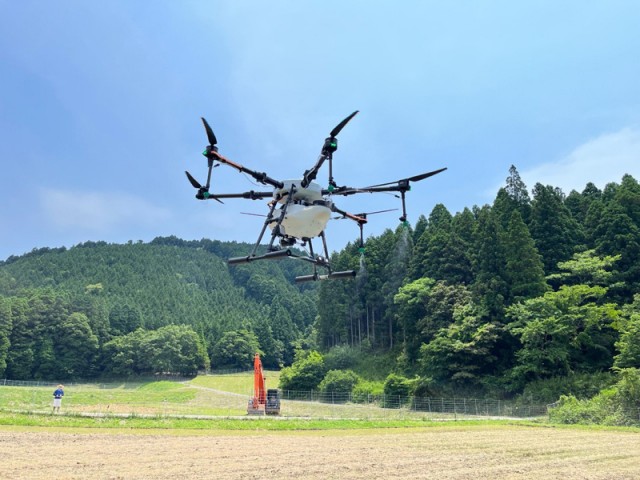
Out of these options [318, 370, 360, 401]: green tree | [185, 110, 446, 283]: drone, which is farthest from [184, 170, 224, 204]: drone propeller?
[318, 370, 360, 401]: green tree

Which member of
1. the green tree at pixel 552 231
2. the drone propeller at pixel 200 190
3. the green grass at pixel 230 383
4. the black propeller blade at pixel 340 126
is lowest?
the green grass at pixel 230 383

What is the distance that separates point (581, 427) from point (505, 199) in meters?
33.7

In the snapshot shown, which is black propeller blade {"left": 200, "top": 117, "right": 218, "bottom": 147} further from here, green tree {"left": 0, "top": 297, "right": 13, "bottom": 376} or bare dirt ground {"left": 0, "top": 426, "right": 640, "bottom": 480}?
green tree {"left": 0, "top": 297, "right": 13, "bottom": 376}

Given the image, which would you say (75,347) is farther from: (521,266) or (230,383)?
(521,266)

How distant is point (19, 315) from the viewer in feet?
281

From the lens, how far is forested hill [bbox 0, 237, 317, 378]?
8706 centimetres

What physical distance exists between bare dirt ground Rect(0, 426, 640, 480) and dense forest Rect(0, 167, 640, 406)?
564cm

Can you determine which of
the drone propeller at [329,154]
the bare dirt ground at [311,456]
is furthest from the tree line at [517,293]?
the drone propeller at [329,154]

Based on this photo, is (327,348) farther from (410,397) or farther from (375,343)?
(410,397)

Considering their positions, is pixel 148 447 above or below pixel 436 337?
below

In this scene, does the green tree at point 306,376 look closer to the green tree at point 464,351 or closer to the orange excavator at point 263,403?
the green tree at point 464,351

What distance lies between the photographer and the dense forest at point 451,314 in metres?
37.8

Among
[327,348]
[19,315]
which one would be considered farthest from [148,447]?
[19,315]

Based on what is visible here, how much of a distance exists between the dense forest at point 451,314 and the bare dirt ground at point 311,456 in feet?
18.5
